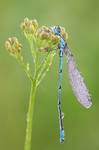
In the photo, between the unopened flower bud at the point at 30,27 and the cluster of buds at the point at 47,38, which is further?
the unopened flower bud at the point at 30,27

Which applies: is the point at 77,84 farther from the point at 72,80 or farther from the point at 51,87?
the point at 51,87

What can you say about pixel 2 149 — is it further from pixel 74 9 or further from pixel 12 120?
pixel 74 9

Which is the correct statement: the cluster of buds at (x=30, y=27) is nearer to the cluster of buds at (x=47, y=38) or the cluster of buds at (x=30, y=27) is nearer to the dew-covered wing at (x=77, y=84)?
the cluster of buds at (x=47, y=38)

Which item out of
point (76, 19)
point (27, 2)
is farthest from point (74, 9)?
point (27, 2)

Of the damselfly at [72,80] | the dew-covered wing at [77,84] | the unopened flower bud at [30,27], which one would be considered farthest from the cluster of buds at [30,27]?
the dew-covered wing at [77,84]

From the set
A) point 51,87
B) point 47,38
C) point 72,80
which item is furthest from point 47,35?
point 51,87

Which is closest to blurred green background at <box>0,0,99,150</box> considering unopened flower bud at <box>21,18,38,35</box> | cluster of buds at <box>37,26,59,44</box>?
unopened flower bud at <box>21,18,38,35</box>

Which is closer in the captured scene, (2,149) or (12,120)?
(2,149)

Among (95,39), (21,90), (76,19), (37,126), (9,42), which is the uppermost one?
(76,19)
